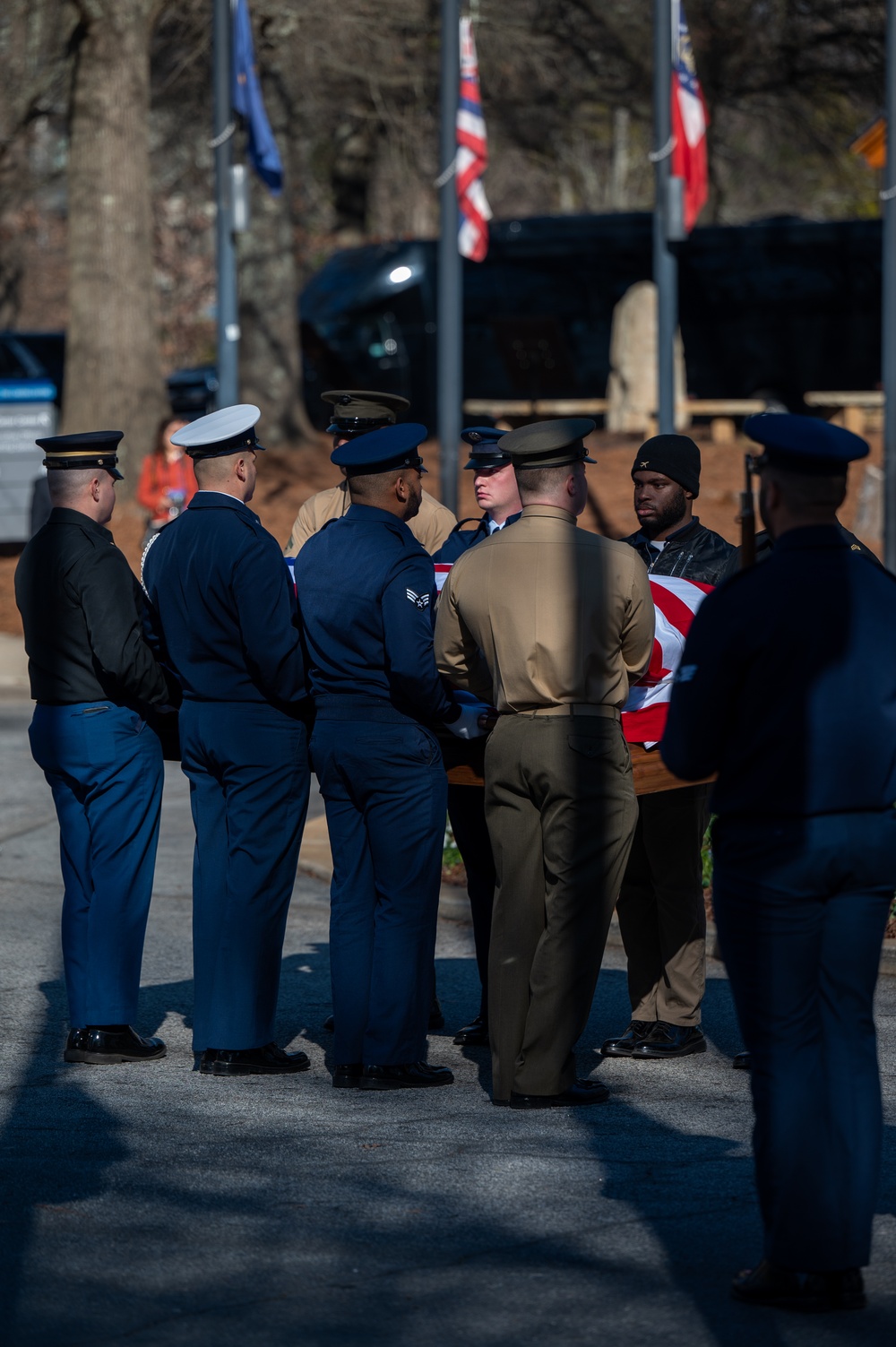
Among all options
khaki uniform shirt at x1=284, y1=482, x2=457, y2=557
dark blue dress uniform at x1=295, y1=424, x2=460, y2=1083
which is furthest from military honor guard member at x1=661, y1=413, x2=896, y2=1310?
khaki uniform shirt at x1=284, y1=482, x2=457, y2=557

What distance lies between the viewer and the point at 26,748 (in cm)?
1341

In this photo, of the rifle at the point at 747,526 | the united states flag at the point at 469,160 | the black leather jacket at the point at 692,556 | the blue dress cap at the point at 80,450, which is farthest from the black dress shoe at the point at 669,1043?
the united states flag at the point at 469,160

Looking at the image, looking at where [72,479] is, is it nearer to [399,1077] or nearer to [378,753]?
[378,753]

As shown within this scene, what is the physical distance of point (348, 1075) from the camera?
19.6 ft

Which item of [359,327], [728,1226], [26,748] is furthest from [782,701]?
[359,327]

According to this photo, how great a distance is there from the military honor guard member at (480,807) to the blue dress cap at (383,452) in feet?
1.69

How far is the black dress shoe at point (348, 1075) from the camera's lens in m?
5.95

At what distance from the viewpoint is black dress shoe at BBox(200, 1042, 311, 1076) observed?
6.06 meters

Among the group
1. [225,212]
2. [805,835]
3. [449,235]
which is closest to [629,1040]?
[805,835]

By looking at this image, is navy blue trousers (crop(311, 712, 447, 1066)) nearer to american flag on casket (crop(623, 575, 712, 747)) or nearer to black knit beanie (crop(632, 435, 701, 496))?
american flag on casket (crop(623, 575, 712, 747))

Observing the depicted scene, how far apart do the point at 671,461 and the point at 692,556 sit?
1.08 ft

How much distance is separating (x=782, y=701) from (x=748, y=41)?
23.3 m

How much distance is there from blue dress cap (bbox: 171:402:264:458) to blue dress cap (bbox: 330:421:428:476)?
0.32m

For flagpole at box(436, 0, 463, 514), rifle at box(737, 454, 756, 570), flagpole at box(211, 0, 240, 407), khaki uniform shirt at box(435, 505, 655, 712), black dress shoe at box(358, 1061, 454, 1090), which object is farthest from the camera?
flagpole at box(211, 0, 240, 407)
